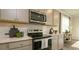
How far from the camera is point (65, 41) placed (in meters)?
1.07

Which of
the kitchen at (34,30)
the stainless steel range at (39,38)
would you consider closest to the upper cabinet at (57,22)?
the kitchen at (34,30)

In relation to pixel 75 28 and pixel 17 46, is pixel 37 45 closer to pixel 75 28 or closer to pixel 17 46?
pixel 17 46

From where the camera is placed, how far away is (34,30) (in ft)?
4.02

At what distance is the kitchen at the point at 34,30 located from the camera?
1007 mm

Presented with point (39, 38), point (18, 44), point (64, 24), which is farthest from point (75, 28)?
point (18, 44)

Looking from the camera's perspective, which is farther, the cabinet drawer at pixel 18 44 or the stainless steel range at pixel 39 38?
the stainless steel range at pixel 39 38

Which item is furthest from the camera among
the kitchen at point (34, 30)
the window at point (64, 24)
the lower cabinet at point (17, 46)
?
the window at point (64, 24)

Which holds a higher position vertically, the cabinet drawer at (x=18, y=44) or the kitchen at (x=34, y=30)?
the kitchen at (x=34, y=30)

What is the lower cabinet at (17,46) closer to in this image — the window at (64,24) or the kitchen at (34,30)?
the kitchen at (34,30)

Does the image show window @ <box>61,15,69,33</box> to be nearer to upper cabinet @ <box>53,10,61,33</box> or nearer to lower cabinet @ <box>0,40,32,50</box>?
upper cabinet @ <box>53,10,61,33</box>

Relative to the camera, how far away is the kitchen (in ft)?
3.30
